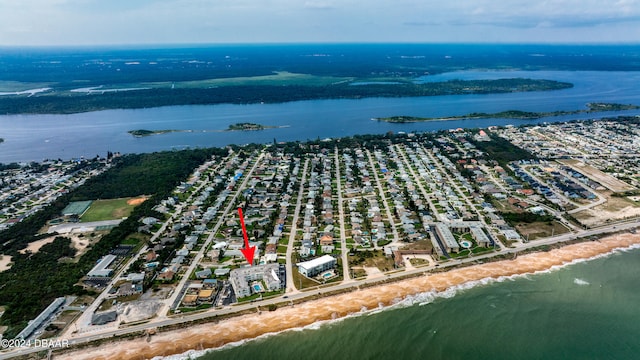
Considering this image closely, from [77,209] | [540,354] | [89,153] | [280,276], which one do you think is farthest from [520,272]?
[89,153]

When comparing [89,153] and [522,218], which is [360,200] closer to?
[522,218]

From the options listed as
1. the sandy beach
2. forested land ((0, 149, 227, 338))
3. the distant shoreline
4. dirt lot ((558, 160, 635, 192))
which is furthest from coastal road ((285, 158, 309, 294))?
dirt lot ((558, 160, 635, 192))

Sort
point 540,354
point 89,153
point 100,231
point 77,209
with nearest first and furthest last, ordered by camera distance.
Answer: point 540,354, point 100,231, point 77,209, point 89,153

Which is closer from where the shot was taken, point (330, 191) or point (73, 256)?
point (73, 256)

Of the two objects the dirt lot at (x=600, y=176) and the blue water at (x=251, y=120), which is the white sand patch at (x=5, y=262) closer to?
the blue water at (x=251, y=120)

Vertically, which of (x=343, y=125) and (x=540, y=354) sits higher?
(x=343, y=125)

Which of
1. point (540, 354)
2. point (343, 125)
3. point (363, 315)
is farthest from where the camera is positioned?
point (343, 125)

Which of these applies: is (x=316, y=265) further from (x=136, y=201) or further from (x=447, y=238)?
(x=136, y=201)

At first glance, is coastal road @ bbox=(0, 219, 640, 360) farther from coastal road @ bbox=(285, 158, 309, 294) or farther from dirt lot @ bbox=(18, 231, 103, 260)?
dirt lot @ bbox=(18, 231, 103, 260)
